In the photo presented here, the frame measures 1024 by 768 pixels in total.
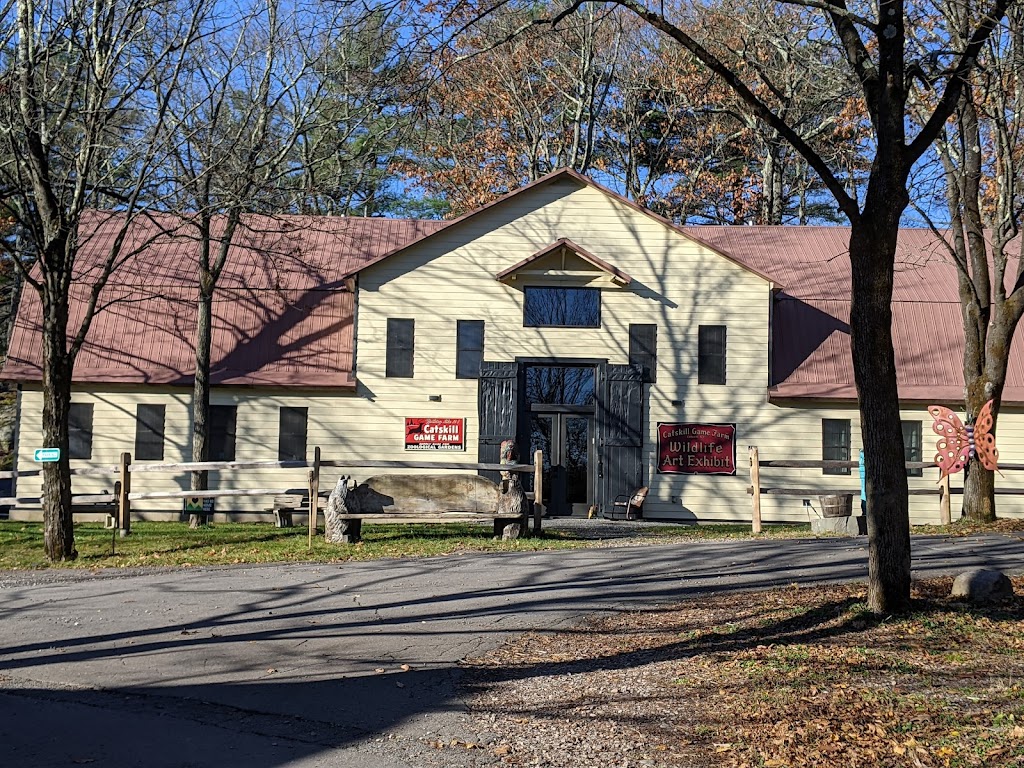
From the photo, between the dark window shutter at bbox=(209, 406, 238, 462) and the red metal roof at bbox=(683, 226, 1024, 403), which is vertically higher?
the red metal roof at bbox=(683, 226, 1024, 403)

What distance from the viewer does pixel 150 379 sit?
24.8m

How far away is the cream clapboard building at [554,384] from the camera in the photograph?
80.8 feet

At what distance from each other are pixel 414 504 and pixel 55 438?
5.71 metres

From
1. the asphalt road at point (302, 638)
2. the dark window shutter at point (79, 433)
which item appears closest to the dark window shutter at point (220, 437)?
the dark window shutter at point (79, 433)

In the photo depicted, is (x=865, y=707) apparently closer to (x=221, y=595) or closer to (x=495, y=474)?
(x=221, y=595)

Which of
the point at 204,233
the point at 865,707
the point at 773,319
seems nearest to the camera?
the point at 865,707

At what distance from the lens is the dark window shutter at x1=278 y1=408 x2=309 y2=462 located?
25062 millimetres

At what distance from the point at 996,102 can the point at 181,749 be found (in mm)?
17021

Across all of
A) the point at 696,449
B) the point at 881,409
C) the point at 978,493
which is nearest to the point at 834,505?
the point at 978,493

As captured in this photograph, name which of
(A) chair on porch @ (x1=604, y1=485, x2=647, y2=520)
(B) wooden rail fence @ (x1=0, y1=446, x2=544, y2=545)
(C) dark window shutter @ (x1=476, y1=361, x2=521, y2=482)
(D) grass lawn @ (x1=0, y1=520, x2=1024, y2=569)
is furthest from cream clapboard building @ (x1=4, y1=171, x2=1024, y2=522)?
(B) wooden rail fence @ (x1=0, y1=446, x2=544, y2=545)

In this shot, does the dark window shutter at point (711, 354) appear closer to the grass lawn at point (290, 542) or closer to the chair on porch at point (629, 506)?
the chair on porch at point (629, 506)

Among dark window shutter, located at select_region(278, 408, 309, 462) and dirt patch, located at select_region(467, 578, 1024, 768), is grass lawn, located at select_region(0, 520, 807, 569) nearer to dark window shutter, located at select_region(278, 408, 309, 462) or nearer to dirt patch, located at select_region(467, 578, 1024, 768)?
dark window shutter, located at select_region(278, 408, 309, 462)

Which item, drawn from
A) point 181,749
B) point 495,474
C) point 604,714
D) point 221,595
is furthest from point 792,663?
point 495,474

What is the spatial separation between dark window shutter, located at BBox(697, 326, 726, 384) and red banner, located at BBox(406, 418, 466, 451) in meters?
5.69
